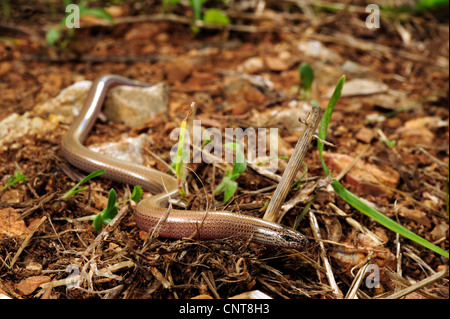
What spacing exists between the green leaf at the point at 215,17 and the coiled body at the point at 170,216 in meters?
2.67

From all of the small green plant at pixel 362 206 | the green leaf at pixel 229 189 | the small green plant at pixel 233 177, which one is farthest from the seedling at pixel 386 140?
the green leaf at pixel 229 189

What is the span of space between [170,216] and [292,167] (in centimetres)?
80

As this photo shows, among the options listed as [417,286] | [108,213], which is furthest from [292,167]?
[108,213]

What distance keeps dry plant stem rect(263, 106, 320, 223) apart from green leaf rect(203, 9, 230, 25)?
128 inches

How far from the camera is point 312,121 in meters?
2.11

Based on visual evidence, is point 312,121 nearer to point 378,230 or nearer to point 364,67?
point 378,230

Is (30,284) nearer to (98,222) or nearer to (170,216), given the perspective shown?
(98,222)

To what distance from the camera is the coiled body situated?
223 centimetres

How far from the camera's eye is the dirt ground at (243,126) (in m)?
2.10

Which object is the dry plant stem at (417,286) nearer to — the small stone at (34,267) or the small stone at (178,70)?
the small stone at (34,267)

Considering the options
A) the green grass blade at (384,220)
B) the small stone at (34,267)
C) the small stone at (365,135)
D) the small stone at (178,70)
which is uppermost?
the small stone at (178,70)

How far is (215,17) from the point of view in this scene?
4934 millimetres

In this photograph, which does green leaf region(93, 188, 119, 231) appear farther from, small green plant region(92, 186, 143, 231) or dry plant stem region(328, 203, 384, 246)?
dry plant stem region(328, 203, 384, 246)
